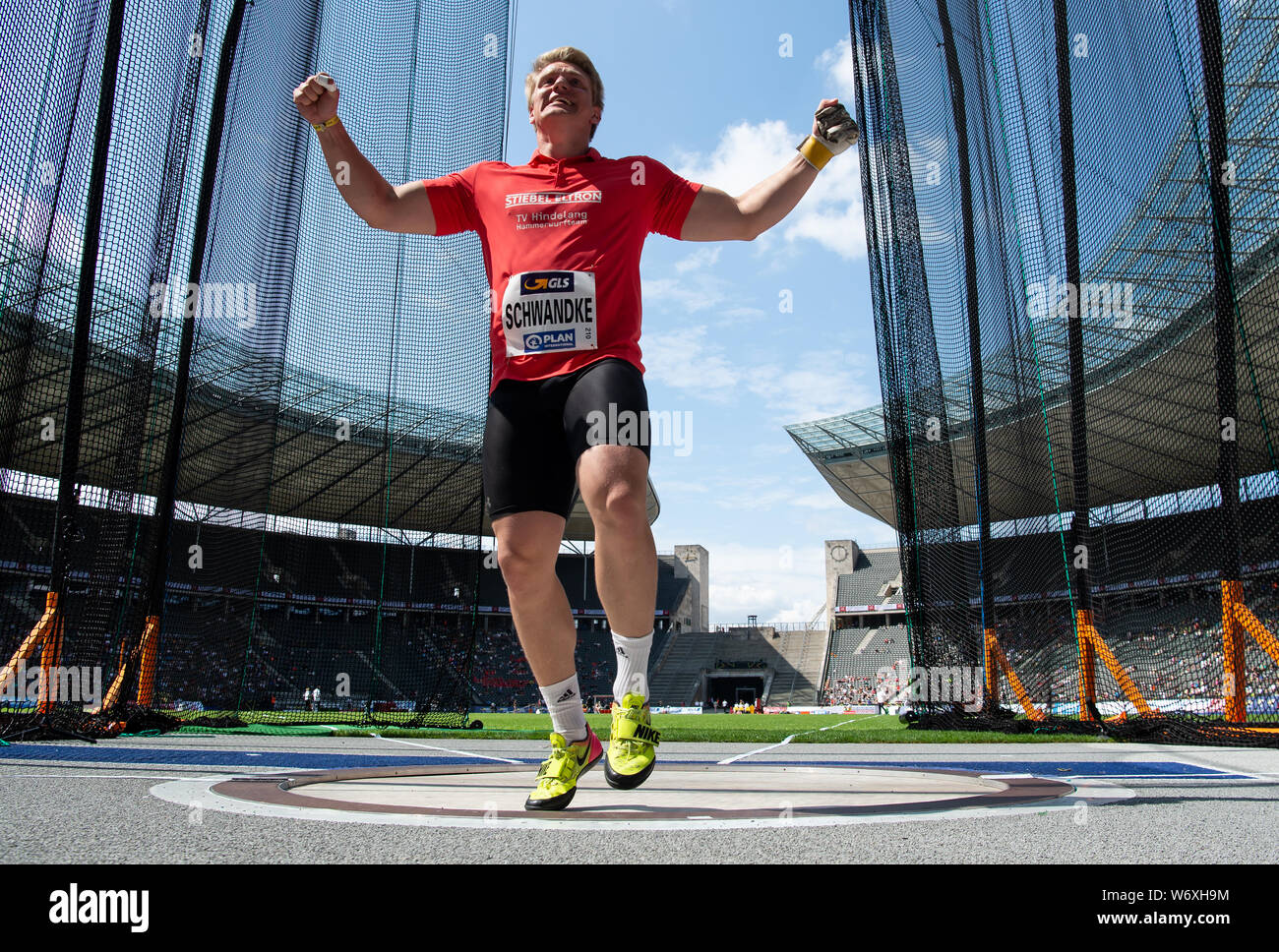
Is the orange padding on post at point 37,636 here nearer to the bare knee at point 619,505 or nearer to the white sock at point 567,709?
the white sock at point 567,709

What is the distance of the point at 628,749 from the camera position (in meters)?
2.04

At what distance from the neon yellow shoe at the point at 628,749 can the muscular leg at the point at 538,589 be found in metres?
0.26

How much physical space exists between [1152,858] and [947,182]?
11.5 metres

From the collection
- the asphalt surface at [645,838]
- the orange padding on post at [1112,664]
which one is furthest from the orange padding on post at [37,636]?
the orange padding on post at [1112,664]

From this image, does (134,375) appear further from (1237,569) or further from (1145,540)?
(1145,540)

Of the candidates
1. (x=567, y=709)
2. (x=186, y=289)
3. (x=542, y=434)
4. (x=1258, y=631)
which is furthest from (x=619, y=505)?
(x=186, y=289)

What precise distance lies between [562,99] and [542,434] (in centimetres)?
103

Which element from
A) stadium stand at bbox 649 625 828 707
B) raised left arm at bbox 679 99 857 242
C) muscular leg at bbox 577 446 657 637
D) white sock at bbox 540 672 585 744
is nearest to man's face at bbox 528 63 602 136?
raised left arm at bbox 679 99 857 242

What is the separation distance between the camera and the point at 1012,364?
1109cm

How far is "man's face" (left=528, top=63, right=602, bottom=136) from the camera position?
7.97 ft

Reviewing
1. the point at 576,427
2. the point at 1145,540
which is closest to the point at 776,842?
the point at 576,427

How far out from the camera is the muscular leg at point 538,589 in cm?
224

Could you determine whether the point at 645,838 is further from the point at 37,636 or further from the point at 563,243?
the point at 37,636

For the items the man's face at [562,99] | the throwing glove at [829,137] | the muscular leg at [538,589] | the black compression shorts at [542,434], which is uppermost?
the man's face at [562,99]
